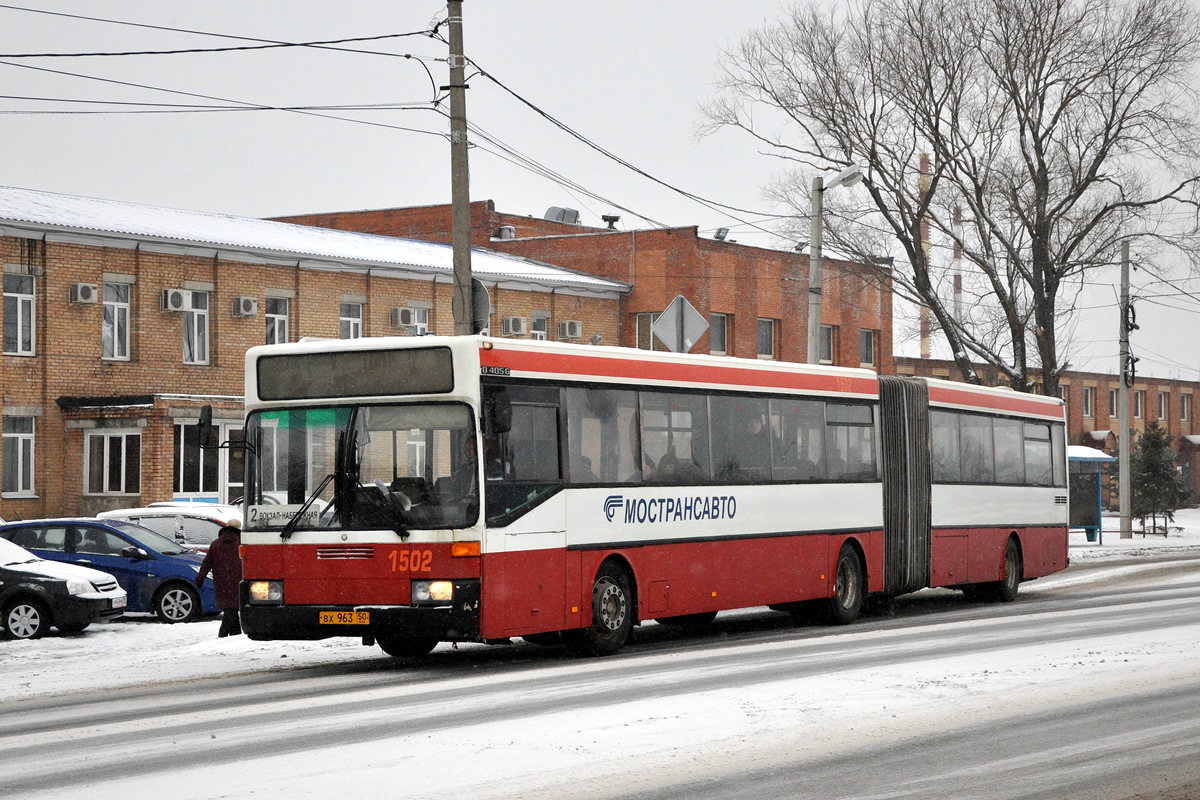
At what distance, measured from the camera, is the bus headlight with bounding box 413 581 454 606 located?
46.6 feet

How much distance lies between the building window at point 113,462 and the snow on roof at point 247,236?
4.87m

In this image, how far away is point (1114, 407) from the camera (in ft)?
303

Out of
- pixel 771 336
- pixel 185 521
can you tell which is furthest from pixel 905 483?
pixel 771 336

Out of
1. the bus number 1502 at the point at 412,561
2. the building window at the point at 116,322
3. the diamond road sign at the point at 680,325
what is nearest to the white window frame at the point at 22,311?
the building window at the point at 116,322

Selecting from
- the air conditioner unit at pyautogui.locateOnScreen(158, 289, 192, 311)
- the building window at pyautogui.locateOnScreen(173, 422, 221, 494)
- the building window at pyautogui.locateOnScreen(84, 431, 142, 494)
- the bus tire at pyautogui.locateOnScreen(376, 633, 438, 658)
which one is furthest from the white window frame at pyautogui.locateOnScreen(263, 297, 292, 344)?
the bus tire at pyautogui.locateOnScreen(376, 633, 438, 658)

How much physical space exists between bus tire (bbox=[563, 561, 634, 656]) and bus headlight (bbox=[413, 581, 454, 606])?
73.4 inches

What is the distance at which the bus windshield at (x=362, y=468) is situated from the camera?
1436 centimetres

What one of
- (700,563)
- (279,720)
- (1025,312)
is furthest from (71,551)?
(1025,312)

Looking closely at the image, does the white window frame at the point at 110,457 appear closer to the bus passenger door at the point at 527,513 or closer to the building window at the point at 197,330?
the building window at the point at 197,330

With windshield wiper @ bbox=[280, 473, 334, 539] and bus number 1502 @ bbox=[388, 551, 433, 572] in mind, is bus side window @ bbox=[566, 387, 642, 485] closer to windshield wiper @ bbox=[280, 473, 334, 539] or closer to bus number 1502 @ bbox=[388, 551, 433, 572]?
bus number 1502 @ bbox=[388, 551, 433, 572]

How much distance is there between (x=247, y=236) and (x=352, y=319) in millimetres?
3688

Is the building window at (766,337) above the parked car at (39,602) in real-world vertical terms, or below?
above

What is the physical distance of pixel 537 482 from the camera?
15.1m

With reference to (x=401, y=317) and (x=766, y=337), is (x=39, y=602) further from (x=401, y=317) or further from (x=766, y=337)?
(x=766, y=337)
